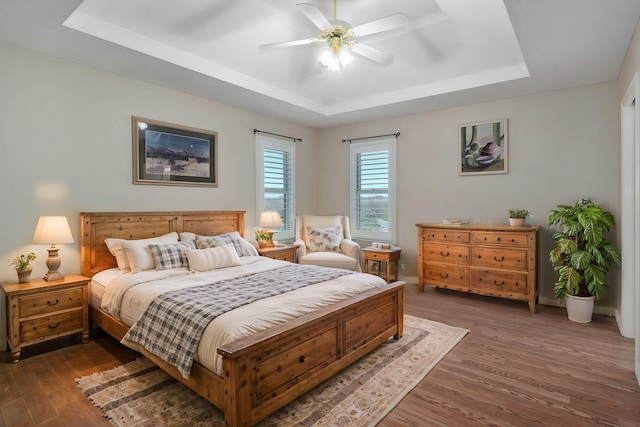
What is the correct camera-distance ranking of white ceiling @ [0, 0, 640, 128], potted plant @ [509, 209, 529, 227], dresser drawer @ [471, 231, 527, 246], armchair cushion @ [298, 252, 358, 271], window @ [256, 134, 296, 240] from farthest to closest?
window @ [256, 134, 296, 240], armchair cushion @ [298, 252, 358, 271], potted plant @ [509, 209, 529, 227], dresser drawer @ [471, 231, 527, 246], white ceiling @ [0, 0, 640, 128]

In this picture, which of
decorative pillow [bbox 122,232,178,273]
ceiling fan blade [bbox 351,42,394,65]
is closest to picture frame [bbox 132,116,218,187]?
decorative pillow [bbox 122,232,178,273]

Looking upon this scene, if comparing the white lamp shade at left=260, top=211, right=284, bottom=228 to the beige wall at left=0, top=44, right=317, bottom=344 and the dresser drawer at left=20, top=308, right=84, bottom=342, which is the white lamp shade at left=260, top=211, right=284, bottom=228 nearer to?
the beige wall at left=0, top=44, right=317, bottom=344

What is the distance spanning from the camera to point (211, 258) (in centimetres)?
Result: 353

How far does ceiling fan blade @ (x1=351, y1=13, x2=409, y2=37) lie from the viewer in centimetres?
252

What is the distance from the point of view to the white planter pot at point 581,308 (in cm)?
367

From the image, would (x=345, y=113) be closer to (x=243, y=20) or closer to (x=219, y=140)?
(x=219, y=140)

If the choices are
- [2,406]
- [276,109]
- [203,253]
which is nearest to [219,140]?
[276,109]

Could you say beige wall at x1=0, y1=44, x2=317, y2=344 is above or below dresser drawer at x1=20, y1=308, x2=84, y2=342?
above

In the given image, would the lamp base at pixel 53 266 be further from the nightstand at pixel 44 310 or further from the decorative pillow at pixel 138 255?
the decorative pillow at pixel 138 255

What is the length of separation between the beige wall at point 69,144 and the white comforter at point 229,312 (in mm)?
946

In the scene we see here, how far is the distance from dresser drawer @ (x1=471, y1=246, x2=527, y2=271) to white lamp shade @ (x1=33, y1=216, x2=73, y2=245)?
4373mm

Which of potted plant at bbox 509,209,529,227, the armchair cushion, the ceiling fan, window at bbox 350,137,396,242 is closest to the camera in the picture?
the ceiling fan

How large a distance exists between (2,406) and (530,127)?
563 centimetres

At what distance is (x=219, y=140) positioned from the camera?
4.76 m
